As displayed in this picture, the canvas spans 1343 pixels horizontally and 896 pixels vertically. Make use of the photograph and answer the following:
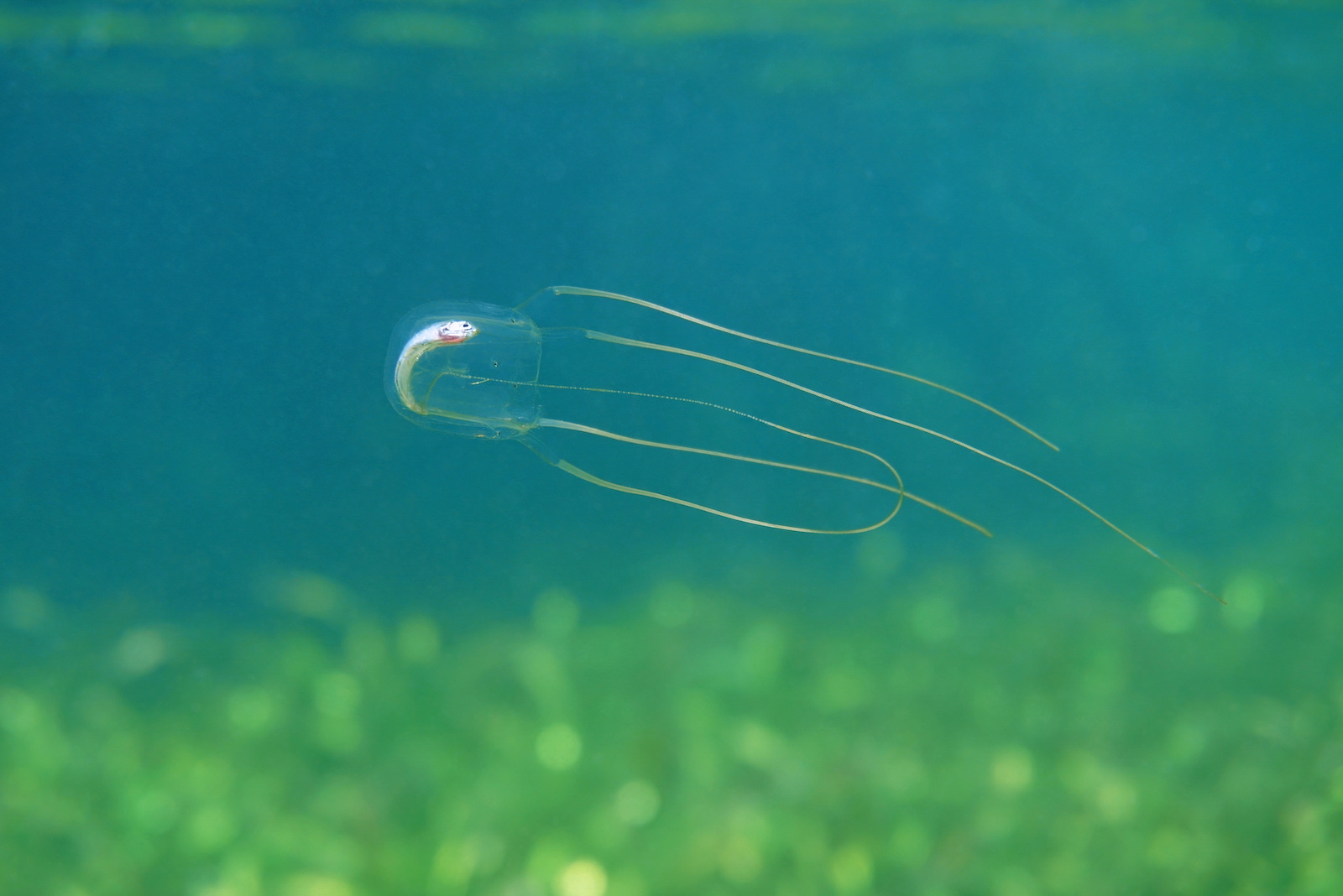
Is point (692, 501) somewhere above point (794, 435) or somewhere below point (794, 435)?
below

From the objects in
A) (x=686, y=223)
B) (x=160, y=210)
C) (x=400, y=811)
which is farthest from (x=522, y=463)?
(x=160, y=210)

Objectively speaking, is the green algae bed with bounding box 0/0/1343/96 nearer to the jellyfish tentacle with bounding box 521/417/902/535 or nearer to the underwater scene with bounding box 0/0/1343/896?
the underwater scene with bounding box 0/0/1343/896

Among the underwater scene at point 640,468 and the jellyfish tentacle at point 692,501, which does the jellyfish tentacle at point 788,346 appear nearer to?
the underwater scene at point 640,468

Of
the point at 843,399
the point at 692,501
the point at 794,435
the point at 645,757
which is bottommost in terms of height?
the point at 645,757

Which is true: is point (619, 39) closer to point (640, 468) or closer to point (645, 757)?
point (640, 468)

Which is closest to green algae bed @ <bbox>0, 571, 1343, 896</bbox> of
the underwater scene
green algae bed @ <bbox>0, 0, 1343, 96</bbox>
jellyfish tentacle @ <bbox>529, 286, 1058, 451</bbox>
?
the underwater scene

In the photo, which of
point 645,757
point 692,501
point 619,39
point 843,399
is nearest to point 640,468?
point 692,501
